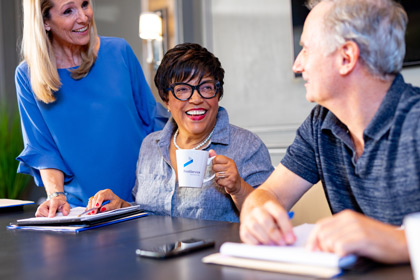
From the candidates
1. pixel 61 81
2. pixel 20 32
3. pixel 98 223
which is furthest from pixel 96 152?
pixel 20 32

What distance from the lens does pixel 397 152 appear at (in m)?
1.21

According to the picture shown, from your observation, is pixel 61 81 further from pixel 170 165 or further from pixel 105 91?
pixel 170 165

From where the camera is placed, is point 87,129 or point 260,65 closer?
point 87,129

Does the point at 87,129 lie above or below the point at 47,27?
below

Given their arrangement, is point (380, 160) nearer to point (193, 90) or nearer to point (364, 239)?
point (364, 239)

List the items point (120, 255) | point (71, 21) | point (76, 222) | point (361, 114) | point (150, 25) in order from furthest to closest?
point (150, 25) < point (71, 21) < point (76, 222) < point (361, 114) < point (120, 255)

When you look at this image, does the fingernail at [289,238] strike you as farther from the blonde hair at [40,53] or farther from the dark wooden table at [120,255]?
the blonde hair at [40,53]

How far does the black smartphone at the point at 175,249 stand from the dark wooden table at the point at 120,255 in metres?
0.01

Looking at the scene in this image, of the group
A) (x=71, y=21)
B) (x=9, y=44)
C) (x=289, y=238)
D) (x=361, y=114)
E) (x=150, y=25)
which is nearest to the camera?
(x=289, y=238)

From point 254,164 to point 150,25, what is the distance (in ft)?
10.7

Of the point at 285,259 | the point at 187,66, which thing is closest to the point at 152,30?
the point at 187,66

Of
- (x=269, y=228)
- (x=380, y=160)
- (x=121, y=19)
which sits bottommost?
(x=269, y=228)

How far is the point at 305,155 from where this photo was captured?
5.00ft

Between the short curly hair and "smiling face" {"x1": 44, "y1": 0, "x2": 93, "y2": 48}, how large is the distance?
434 millimetres
